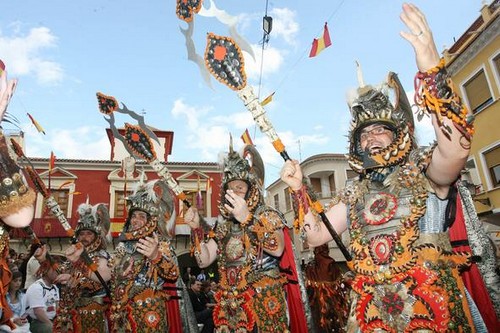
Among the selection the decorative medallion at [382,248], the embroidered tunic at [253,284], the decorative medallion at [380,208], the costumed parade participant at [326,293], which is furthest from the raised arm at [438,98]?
the costumed parade participant at [326,293]

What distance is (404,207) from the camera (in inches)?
89.9

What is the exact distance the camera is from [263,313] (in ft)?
11.6

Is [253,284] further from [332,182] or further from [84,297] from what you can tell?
[332,182]

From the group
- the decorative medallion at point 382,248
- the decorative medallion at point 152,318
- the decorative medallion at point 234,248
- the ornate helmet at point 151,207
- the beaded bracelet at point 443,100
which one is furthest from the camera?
the ornate helmet at point 151,207

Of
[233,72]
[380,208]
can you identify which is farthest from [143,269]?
[380,208]

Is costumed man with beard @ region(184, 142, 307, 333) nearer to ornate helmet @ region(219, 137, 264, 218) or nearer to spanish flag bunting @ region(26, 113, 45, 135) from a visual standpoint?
ornate helmet @ region(219, 137, 264, 218)

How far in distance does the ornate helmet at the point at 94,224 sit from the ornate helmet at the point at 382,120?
14.5ft

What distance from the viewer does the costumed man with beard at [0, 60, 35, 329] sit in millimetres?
2084

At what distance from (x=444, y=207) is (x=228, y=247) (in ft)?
7.88

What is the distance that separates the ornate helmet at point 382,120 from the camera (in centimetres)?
245

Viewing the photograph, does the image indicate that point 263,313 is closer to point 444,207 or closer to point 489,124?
point 444,207

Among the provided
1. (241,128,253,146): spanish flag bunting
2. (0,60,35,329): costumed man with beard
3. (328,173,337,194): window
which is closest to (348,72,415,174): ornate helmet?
(0,60,35,329): costumed man with beard

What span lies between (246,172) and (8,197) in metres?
2.67

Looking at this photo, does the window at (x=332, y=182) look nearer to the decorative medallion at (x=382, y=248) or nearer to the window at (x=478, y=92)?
the window at (x=478, y=92)
